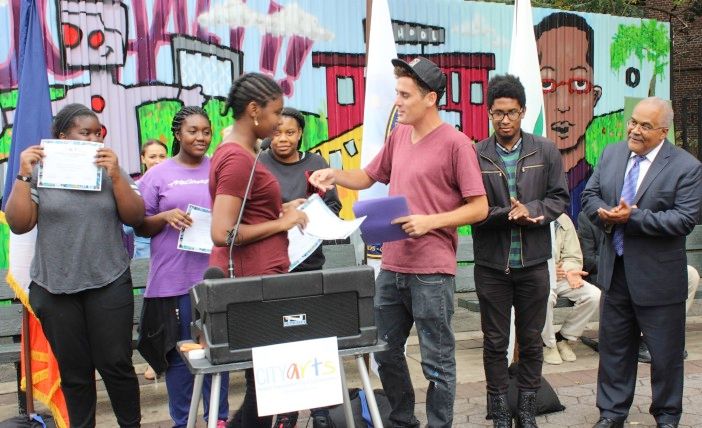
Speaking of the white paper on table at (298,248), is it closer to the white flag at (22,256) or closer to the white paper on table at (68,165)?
the white paper on table at (68,165)

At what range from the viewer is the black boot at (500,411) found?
455 cm

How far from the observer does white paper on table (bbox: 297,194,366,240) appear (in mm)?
3148

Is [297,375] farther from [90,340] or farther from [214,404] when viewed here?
[90,340]

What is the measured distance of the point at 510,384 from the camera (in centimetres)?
482

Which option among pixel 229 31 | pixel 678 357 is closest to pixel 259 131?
pixel 678 357

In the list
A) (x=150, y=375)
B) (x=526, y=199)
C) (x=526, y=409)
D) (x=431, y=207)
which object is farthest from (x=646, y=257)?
(x=150, y=375)

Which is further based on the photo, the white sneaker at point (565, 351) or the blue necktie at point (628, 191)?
the white sneaker at point (565, 351)

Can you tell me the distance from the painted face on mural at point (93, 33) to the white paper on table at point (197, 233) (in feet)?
12.3

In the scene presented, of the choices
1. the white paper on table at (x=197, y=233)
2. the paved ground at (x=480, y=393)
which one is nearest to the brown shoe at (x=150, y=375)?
the paved ground at (x=480, y=393)

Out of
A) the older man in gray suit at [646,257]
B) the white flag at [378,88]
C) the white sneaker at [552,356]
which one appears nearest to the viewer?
the older man in gray suit at [646,257]

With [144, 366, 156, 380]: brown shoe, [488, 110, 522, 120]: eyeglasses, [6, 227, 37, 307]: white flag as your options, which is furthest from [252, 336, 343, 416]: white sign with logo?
[144, 366, 156, 380]: brown shoe

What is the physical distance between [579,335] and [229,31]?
4584mm

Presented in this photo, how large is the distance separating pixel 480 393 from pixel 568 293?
1601mm

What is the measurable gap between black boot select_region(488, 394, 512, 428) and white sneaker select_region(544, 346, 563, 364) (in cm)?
192
